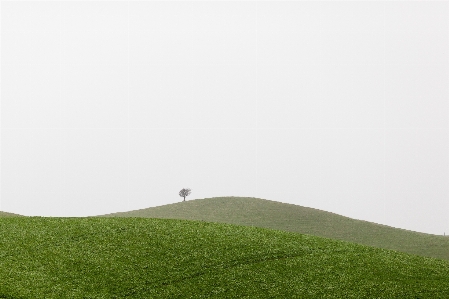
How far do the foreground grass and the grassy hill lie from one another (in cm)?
3113

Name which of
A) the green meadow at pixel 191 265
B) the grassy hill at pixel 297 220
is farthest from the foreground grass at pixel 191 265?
the grassy hill at pixel 297 220

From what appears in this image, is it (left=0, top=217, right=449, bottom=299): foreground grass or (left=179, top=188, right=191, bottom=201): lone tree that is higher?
(left=179, top=188, right=191, bottom=201): lone tree

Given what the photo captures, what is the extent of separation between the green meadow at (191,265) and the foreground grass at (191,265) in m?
0.07

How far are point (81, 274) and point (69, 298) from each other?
3.21 meters

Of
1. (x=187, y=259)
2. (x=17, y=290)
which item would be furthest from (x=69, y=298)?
(x=187, y=259)

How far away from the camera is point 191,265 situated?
32969mm

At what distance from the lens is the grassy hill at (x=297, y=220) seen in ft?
222

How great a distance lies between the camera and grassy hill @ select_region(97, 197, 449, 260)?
67750mm

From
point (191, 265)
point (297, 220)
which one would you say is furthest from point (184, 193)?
point (191, 265)

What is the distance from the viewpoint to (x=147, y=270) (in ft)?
105

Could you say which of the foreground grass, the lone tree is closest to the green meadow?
the foreground grass

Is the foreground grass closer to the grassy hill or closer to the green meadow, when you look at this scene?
the green meadow

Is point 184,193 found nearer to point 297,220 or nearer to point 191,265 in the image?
point 297,220

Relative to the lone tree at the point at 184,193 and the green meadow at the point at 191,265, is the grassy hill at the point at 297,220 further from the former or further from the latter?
the green meadow at the point at 191,265
